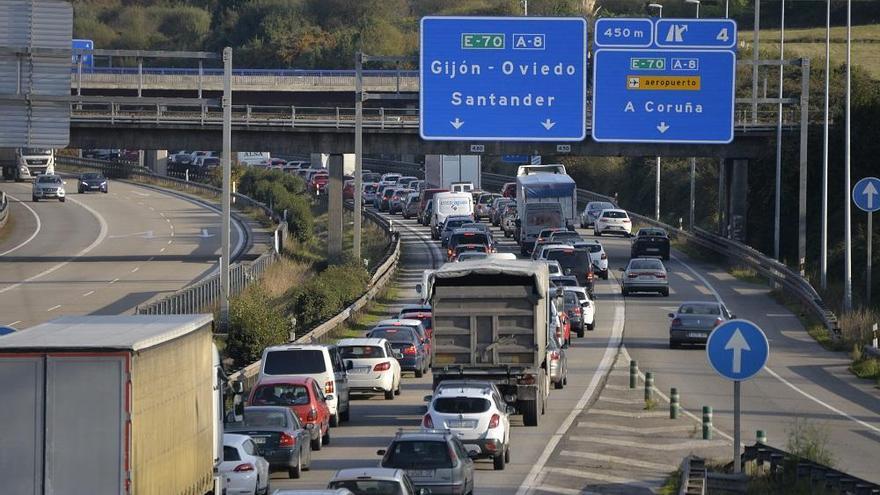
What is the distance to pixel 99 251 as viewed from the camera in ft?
232

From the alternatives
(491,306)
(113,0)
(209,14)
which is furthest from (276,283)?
(113,0)

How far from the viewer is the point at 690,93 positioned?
47938mm

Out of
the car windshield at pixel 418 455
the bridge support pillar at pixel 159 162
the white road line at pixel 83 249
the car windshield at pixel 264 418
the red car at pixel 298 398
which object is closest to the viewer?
the car windshield at pixel 418 455

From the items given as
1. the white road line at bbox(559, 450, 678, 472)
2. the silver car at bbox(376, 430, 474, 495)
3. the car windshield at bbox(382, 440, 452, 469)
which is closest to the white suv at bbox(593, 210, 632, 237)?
the white road line at bbox(559, 450, 678, 472)

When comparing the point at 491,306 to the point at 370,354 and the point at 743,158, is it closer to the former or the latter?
the point at 370,354

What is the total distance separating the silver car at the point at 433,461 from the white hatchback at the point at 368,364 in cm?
1160

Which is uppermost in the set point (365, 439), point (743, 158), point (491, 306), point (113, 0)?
point (113, 0)

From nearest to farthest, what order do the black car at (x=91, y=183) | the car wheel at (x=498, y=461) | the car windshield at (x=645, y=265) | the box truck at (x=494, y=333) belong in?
the car wheel at (x=498, y=461) < the box truck at (x=494, y=333) < the car windshield at (x=645, y=265) < the black car at (x=91, y=183)

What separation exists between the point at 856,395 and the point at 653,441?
935cm

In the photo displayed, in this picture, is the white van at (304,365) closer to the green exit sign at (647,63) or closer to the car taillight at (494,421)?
the car taillight at (494,421)

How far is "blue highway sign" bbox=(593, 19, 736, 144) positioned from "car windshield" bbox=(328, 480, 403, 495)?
3046 centimetres

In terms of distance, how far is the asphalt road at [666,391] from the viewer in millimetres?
26375

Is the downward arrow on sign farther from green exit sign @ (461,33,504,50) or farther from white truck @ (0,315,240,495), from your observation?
green exit sign @ (461,33,504,50)

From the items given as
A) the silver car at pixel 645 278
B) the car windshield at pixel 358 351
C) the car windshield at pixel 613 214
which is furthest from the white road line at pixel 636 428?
the car windshield at pixel 613 214
